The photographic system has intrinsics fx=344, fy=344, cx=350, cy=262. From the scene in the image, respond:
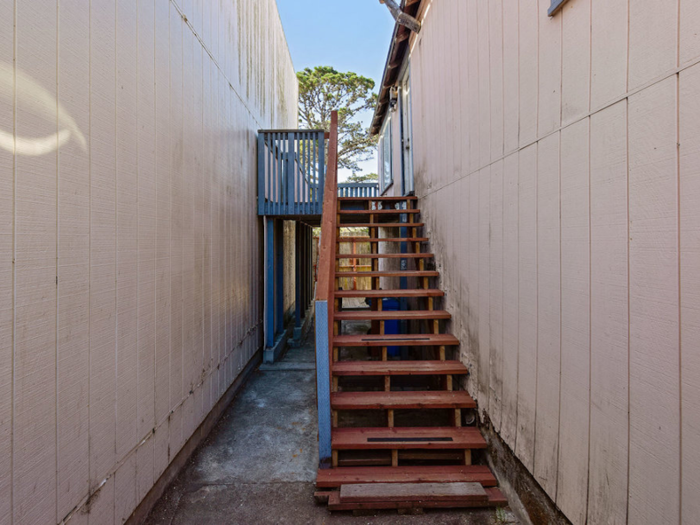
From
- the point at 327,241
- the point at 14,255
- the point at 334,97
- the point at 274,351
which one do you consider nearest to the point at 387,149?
the point at 274,351

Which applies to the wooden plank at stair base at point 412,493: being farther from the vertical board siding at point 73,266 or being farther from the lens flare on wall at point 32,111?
the lens flare on wall at point 32,111

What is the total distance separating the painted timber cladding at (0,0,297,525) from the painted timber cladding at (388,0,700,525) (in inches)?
83.2

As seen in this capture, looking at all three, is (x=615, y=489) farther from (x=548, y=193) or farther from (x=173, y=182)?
(x=173, y=182)

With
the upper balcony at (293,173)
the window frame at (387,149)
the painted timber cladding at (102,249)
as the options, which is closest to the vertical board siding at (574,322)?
the painted timber cladding at (102,249)

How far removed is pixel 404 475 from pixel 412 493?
0.15 metres

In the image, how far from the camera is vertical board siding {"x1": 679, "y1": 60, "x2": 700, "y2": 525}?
3.30 feet

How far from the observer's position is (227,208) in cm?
348

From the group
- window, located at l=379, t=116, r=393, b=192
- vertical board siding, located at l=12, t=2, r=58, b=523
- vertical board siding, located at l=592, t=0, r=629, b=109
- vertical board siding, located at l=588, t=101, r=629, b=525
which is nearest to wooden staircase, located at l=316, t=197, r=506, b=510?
vertical board siding, located at l=588, t=101, r=629, b=525

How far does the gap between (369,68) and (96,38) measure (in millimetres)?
14315

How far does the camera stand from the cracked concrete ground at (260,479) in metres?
1.97

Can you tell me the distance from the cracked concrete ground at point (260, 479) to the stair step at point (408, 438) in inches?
14.0

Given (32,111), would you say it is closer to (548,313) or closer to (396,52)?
(548,313)

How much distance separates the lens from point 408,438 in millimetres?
2344

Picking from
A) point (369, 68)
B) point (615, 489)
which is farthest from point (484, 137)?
point (369, 68)
